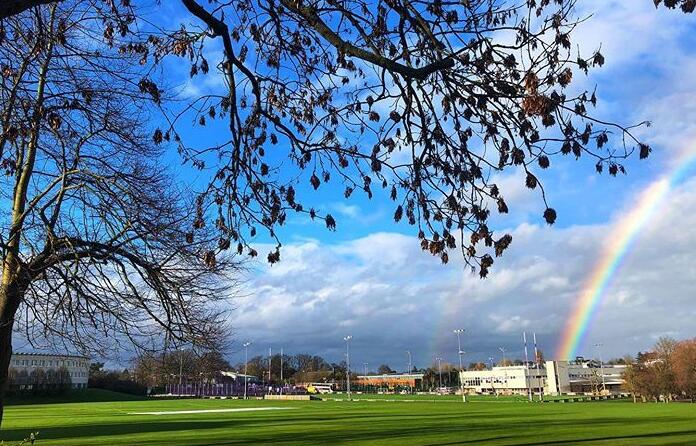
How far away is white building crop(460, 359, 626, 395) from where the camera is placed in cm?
14062

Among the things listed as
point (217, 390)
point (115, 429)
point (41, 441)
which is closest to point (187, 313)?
point (41, 441)

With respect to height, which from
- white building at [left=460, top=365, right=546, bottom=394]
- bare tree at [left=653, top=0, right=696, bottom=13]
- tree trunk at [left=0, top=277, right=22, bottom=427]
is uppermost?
bare tree at [left=653, top=0, right=696, bottom=13]

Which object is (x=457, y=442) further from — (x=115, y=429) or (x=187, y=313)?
(x=115, y=429)

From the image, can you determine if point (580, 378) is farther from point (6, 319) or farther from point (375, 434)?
point (6, 319)

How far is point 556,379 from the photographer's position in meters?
140

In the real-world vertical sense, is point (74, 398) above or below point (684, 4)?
below

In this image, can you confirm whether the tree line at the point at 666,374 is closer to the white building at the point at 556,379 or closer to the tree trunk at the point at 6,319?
the white building at the point at 556,379

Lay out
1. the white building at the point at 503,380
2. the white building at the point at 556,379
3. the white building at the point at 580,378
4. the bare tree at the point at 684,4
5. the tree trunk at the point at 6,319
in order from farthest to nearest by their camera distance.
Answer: the white building at the point at 503,380 → the white building at the point at 556,379 → the white building at the point at 580,378 → the tree trunk at the point at 6,319 → the bare tree at the point at 684,4

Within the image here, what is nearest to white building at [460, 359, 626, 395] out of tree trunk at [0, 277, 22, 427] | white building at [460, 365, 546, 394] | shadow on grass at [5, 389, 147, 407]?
white building at [460, 365, 546, 394]

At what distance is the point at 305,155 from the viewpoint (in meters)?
7.99

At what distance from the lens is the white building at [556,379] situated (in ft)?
461

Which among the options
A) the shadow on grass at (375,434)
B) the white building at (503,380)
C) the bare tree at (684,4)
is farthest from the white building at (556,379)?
the bare tree at (684,4)

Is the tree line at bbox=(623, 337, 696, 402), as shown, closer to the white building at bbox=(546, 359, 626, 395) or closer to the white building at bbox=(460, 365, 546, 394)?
the white building at bbox=(546, 359, 626, 395)

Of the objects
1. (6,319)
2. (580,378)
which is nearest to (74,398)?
(580,378)
